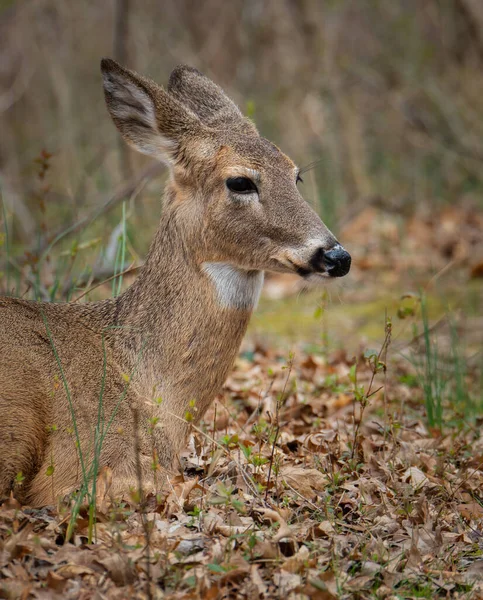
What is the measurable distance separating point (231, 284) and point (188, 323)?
313 millimetres

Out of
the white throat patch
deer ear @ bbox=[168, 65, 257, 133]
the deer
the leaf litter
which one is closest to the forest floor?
the leaf litter

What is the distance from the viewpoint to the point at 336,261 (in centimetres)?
436

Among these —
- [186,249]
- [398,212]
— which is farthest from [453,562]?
[398,212]

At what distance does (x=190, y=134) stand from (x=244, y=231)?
2.23ft

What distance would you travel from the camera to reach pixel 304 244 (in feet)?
14.7

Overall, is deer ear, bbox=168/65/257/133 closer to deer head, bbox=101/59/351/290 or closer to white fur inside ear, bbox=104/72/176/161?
deer head, bbox=101/59/351/290

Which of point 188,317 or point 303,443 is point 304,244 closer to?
point 188,317

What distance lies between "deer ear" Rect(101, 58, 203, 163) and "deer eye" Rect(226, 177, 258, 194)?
42 cm

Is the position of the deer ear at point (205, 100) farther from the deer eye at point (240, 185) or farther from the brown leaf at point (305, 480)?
the brown leaf at point (305, 480)

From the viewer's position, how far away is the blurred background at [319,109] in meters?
11.6

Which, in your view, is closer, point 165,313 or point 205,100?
point 165,313

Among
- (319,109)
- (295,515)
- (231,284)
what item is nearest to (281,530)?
(295,515)

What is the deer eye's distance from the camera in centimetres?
466

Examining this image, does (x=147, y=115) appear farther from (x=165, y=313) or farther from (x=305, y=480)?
(x=305, y=480)
